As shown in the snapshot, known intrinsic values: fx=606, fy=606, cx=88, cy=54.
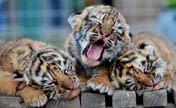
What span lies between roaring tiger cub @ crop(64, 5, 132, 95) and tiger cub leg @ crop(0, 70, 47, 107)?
11.7 inches

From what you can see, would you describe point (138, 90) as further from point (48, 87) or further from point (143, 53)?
point (48, 87)

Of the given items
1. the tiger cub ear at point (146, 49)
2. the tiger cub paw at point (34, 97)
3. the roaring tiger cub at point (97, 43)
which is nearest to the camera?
the tiger cub paw at point (34, 97)

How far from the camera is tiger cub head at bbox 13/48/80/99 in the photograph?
3.55 meters

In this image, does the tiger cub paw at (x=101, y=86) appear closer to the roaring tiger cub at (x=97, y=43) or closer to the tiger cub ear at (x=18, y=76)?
the roaring tiger cub at (x=97, y=43)

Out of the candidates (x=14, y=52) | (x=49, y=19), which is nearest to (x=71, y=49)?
(x=14, y=52)

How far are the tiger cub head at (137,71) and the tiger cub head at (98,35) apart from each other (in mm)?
75

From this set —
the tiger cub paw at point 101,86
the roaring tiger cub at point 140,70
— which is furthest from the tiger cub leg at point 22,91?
the roaring tiger cub at point 140,70

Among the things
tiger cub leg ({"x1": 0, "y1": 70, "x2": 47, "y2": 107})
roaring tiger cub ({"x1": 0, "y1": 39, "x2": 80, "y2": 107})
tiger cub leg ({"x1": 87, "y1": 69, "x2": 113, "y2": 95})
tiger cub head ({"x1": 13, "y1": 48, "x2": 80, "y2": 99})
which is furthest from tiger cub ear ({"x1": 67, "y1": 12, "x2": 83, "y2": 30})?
tiger cub leg ({"x1": 0, "y1": 70, "x2": 47, "y2": 107})

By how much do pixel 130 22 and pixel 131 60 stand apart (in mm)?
6096

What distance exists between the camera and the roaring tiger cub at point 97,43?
364cm

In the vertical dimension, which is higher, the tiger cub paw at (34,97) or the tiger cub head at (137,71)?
the tiger cub head at (137,71)

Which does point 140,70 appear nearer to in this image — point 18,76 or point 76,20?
point 76,20

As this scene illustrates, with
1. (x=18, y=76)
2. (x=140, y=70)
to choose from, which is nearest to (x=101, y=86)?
(x=140, y=70)

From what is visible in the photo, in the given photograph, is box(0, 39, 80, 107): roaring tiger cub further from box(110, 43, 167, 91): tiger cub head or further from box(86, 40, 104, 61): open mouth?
Answer: box(110, 43, 167, 91): tiger cub head
